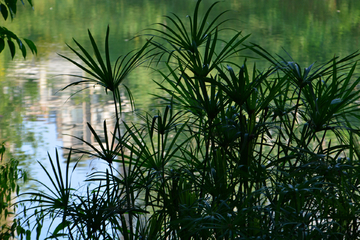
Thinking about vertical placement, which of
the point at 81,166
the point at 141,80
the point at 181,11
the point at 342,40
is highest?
the point at 181,11

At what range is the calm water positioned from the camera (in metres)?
3.13

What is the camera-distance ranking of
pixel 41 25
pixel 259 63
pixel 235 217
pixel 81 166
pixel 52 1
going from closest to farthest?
1. pixel 235 217
2. pixel 81 166
3. pixel 259 63
4. pixel 41 25
5. pixel 52 1

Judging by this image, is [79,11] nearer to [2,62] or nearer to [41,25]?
[41,25]

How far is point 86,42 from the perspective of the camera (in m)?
6.08

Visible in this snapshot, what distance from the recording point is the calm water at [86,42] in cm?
313

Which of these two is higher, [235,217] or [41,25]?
[41,25]

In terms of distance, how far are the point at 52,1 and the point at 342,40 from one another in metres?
6.21

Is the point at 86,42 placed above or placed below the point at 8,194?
above

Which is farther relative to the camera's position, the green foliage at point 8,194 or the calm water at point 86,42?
the calm water at point 86,42

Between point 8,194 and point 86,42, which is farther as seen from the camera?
point 86,42

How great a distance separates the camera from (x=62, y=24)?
7254mm

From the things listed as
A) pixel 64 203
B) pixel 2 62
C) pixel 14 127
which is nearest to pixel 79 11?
pixel 2 62

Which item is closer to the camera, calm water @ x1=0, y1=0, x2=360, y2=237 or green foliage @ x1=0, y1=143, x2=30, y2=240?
green foliage @ x1=0, y1=143, x2=30, y2=240

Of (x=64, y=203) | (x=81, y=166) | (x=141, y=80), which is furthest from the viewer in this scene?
(x=141, y=80)
